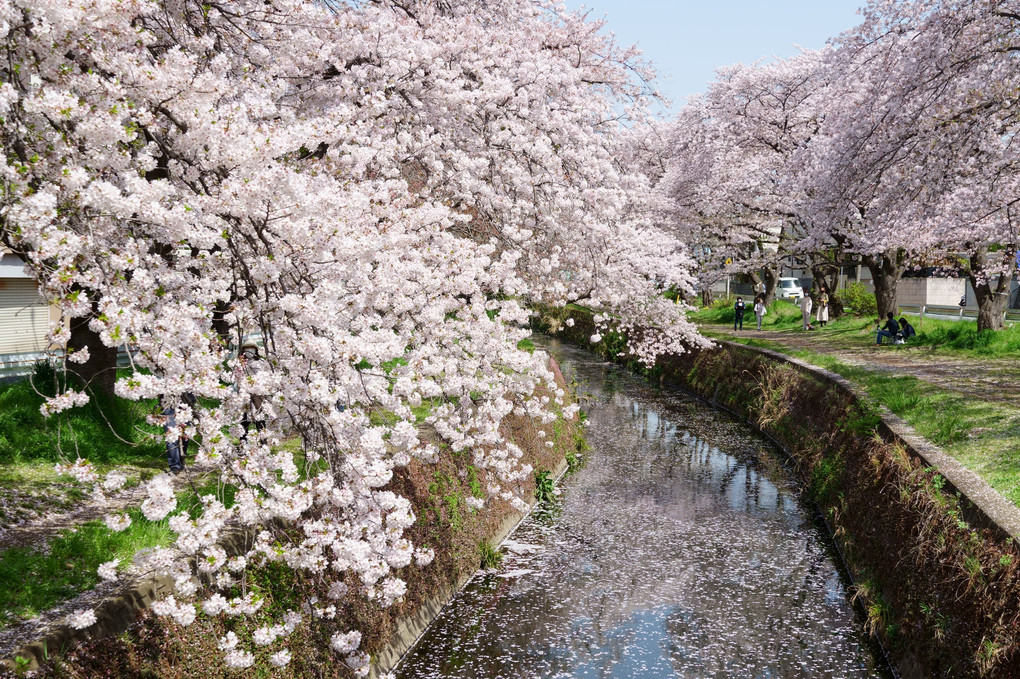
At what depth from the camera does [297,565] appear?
234 inches

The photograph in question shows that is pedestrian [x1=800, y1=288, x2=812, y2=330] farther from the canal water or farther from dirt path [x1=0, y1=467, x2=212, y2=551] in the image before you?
dirt path [x1=0, y1=467, x2=212, y2=551]

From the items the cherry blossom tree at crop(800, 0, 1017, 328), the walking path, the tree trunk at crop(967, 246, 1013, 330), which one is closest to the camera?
the walking path

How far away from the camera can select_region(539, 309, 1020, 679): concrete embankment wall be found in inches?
289

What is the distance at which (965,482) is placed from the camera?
31.1 feet

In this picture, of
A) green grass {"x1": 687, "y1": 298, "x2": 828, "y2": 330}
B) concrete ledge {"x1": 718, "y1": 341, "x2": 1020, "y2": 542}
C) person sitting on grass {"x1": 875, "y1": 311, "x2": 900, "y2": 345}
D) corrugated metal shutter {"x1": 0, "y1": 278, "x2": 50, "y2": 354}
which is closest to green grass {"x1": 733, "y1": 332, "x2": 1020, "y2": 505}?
concrete ledge {"x1": 718, "y1": 341, "x2": 1020, "y2": 542}

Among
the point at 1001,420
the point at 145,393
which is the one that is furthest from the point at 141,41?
the point at 1001,420

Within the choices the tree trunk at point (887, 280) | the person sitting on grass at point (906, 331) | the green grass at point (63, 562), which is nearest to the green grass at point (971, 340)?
the person sitting on grass at point (906, 331)

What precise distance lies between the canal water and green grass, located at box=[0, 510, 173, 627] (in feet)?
11.8

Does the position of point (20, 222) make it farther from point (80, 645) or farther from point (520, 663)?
point (520, 663)

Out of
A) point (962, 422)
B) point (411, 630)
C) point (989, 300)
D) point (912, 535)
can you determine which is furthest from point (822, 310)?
point (411, 630)

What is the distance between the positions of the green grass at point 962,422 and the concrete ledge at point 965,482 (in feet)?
0.58

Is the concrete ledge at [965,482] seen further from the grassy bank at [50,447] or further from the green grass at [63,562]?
the grassy bank at [50,447]

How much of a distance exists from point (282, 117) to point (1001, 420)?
1184cm

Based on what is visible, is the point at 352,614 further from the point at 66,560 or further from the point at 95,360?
the point at 95,360
